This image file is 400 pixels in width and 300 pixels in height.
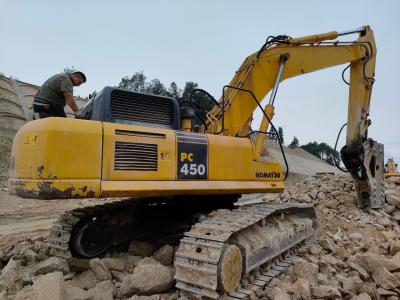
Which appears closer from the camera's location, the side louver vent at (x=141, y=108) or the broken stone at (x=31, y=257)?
the side louver vent at (x=141, y=108)

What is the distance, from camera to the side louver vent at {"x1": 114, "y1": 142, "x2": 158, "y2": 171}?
375 centimetres

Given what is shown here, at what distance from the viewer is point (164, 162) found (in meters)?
4.00

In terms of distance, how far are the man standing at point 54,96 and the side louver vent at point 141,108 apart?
0.62 metres

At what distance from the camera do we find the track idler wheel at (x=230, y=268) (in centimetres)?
327

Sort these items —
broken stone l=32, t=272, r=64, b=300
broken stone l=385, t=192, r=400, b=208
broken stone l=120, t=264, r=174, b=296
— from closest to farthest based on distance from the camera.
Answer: broken stone l=32, t=272, r=64, b=300
broken stone l=120, t=264, r=174, b=296
broken stone l=385, t=192, r=400, b=208

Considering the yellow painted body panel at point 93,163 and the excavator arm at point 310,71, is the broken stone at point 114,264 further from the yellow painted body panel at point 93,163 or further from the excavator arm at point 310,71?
the excavator arm at point 310,71

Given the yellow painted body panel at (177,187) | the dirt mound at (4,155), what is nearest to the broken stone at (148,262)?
the yellow painted body panel at (177,187)

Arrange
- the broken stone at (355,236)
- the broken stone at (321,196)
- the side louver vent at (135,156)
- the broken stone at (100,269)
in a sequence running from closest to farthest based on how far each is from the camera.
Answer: the side louver vent at (135,156) → the broken stone at (100,269) → the broken stone at (355,236) → the broken stone at (321,196)

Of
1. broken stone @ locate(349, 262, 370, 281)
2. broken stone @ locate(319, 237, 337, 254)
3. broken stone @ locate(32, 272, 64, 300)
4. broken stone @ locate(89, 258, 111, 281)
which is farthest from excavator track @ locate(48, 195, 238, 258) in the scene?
broken stone @ locate(349, 262, 370, 281)

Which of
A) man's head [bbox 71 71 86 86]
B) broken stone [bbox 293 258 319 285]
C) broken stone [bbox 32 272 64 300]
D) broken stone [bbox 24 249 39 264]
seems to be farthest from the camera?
man's head [bbox 71 71 86 86]

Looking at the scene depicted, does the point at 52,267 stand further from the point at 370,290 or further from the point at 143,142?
the point at 370,290

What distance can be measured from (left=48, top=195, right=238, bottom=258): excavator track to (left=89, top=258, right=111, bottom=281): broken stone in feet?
1.45

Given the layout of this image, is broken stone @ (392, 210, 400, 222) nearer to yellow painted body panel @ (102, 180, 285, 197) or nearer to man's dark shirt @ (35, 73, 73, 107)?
yellow painted body panel @ (102, 180, 285, 197)

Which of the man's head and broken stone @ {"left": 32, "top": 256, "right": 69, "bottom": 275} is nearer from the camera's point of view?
broken stone @ {"left": 32, "top": 256, "right": 69, "bottom": 275}
